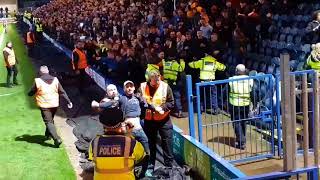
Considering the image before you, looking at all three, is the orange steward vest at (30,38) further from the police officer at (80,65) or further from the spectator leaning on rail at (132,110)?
the spectator leaning on rail at (132,110)

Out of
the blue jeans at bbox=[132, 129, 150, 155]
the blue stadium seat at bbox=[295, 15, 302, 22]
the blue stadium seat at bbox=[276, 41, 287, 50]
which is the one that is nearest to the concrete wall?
the blue stadium seat at bbox=[276, 41, 287, 50]

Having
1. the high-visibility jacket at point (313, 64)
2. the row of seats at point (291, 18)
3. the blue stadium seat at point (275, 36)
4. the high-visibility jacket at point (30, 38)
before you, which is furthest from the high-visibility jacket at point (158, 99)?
the high-visibility jacket at point (30, 38)

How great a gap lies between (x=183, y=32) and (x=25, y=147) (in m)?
6.37

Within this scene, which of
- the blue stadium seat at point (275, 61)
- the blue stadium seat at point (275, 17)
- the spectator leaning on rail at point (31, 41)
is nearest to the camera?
the blue stadium seat at point (275, 61)

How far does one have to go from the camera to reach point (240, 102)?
1003 centimetres

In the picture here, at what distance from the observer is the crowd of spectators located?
1427 cm

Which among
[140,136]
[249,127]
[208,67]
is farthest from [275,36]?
[140,136]

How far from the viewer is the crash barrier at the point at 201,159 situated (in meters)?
7.74

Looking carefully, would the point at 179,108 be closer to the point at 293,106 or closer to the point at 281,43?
the point at 281,43

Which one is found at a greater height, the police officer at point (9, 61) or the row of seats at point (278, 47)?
the row of seats at point (278, 47)

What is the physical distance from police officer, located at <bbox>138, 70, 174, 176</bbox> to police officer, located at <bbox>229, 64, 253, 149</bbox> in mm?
1461

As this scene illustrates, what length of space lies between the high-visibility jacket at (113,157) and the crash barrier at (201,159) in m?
2.33

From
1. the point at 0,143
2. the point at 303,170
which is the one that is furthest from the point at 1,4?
the point at 303,170

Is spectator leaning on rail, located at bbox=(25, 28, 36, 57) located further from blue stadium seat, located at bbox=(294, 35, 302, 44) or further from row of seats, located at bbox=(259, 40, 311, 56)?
blue stadium seat, located at bbox=(294, 35, 302, 44)
